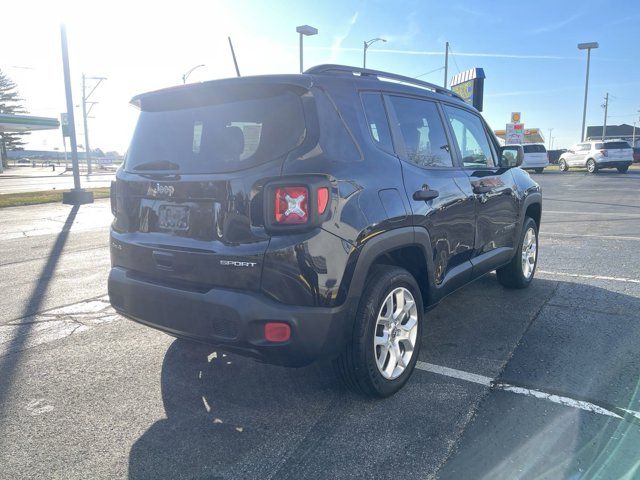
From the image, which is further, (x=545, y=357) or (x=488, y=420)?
(x=545, y=357)

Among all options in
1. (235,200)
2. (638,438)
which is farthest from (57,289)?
(638,438)

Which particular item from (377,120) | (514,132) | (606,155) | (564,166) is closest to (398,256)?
(377,120)

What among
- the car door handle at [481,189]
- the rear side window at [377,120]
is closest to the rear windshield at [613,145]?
the car door handle at [481,189]

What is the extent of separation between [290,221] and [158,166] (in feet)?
3.50

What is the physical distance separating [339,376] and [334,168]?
48.2 inches

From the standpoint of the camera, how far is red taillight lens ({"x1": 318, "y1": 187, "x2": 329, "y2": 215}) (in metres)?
2.49

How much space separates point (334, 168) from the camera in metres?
2.61

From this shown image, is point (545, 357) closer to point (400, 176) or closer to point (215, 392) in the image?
point (400, 176)

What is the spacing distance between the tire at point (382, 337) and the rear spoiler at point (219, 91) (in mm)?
1179

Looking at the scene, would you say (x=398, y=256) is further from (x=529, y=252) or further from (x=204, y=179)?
(x=529, y=252)

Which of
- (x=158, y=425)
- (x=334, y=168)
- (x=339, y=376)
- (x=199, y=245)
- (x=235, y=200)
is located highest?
(x=334, y=168)

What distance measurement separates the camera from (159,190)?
294 cm

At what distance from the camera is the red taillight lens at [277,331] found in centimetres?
249

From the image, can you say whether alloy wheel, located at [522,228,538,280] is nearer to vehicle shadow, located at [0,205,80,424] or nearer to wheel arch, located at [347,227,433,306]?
wheel arch, located at [347,227,433,306]
